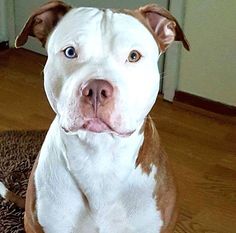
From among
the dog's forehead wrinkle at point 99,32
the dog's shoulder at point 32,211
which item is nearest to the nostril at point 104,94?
the dog's forehead wrinkle at point 99,32

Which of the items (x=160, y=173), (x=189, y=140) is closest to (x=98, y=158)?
(x=160, y=173)

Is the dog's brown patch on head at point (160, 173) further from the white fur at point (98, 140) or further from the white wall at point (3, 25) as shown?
the white wall at point (3, 25)

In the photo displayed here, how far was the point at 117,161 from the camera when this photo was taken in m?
1.41

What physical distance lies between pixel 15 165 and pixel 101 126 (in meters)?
1.07

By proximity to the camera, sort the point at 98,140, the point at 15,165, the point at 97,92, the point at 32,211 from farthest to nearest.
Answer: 1. the point at 15,165
2. the point at 32,211
3. the point at 98,140
4. the point at 97,92

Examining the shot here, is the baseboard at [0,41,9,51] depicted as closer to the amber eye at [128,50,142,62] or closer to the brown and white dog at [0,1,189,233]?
the brown and white dog at [0,1,189,233]

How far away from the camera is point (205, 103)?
2734mm

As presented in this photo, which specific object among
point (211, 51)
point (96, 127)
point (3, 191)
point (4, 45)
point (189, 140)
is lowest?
point (4, 45)

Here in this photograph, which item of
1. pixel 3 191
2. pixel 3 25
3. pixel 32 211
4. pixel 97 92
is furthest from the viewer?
pixel 3 25

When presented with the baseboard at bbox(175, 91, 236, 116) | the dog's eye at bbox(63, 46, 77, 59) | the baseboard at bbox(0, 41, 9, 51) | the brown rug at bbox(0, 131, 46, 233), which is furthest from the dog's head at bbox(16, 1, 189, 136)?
the baseboard at bbox(0, 41, 9, 51)

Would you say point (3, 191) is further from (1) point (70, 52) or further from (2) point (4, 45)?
(2) point (4, 45)

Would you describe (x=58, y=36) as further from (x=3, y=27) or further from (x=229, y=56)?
(x=3, y=27)

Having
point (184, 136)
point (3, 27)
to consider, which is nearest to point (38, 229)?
point (184, 136)

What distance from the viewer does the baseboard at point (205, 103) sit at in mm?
2680
